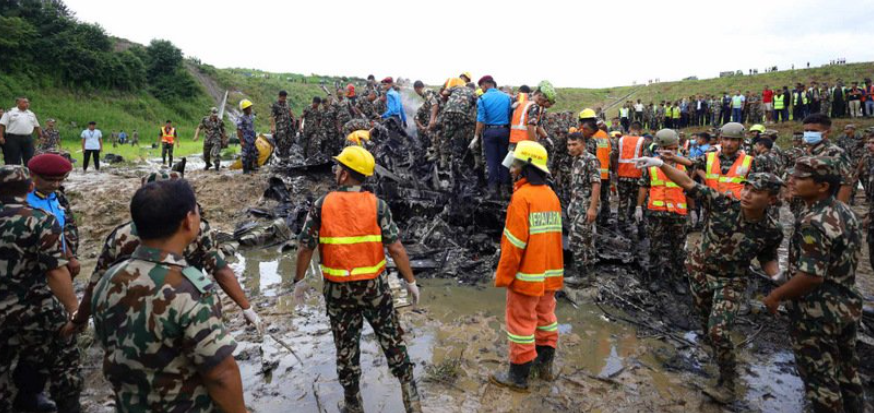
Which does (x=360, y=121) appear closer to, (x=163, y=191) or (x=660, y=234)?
(x=660, y=234)

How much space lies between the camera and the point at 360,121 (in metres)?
10.4

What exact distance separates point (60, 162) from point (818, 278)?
543 cm

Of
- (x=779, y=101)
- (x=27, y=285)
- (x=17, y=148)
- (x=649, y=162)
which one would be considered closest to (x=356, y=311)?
(x=27, y=285)

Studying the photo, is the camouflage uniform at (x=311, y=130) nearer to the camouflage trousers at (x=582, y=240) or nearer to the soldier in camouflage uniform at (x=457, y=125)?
the soldier in camouflage uniform at (x=457, y=125)

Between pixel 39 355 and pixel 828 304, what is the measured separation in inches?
212

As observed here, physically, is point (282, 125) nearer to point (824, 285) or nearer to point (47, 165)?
point (47, 165)

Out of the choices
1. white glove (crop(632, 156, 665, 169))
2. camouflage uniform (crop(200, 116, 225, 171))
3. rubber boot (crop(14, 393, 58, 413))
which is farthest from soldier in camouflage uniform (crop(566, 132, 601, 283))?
camouflage uniform (crop(200, 116, 225, 171))

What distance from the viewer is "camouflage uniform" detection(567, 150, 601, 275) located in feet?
19.4

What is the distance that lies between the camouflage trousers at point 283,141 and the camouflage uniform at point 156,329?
41.8 feet

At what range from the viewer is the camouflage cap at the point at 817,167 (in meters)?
2.90

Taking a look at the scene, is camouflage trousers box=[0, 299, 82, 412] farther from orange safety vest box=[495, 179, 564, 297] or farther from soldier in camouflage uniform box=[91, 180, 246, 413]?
orange safety vest box=[495, 179, 564, 297]

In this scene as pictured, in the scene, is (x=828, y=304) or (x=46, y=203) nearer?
(x=828, y=304)

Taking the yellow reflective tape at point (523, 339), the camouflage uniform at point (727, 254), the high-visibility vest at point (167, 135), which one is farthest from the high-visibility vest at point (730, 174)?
the high-visibility vest at point (167, 135)

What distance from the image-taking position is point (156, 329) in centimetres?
174
